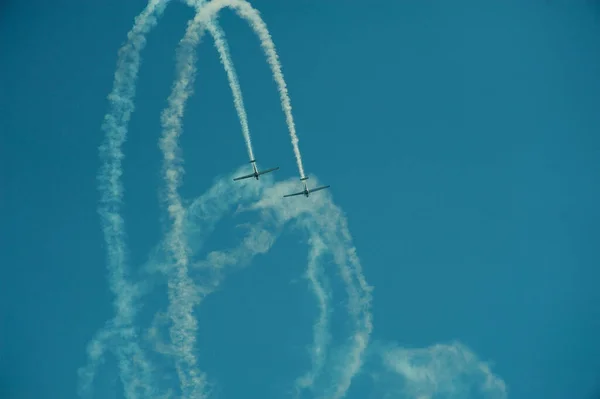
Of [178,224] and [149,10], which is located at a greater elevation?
[149,10]

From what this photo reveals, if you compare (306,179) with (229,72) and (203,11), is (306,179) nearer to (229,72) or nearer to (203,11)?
(229,72)

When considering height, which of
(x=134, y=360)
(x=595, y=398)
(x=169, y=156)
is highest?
(x=169, y=156)

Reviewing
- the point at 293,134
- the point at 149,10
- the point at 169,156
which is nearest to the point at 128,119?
the point at 169,156

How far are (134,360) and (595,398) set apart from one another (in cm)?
3513

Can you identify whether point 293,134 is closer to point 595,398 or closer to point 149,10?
point 149,10

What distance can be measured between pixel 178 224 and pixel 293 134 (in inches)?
404

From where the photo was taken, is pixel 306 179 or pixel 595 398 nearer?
pixel 306 179

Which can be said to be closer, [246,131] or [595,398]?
[246,131]

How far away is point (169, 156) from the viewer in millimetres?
51594

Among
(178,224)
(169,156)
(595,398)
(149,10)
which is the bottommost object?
(595,398)

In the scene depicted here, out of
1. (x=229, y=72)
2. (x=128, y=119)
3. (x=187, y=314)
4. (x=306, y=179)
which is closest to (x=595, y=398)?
(x=306, y=179)

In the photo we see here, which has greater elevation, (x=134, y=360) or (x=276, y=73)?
(x=276, y=73)

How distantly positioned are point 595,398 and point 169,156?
122 ft

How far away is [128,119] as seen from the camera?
51156 mm
